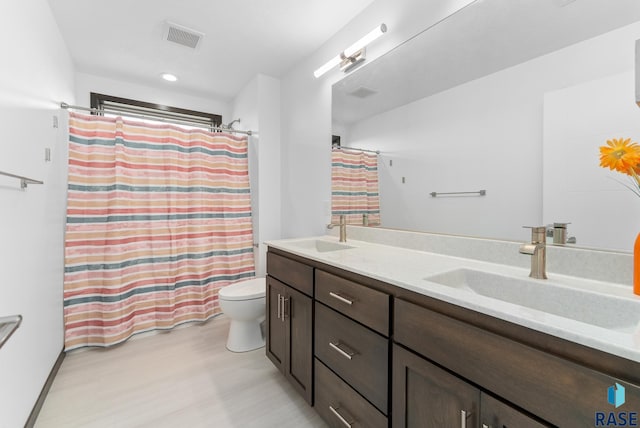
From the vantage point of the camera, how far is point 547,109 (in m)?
1.04

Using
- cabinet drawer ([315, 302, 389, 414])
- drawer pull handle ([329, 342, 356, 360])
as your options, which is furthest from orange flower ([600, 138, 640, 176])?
drawer pull handle ([329, 342, 356, 360])

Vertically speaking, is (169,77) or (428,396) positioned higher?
(169,77)

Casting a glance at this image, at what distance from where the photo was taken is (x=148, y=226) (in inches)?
93.0

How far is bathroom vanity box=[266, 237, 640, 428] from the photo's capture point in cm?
54

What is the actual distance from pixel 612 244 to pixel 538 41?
0.79m

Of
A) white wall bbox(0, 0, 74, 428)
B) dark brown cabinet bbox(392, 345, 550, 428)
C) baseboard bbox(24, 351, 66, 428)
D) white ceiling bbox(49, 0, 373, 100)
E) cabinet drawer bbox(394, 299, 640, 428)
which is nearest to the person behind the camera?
cabinet drawer bbox(394, 299, 640, 428)

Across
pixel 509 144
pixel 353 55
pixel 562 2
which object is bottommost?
pixel 509 144

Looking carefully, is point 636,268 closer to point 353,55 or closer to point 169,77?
point 353,55

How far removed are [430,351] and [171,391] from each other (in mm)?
1619

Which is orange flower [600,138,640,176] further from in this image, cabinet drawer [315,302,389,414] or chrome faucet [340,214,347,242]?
chrome faucet [340,214,347,242]

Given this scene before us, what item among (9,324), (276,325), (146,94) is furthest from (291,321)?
(146,94)

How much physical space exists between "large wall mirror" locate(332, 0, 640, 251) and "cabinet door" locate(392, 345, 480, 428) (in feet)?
2.30

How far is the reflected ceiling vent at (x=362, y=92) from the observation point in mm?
1797

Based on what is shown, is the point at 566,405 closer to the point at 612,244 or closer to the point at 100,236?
the point at 612,244
